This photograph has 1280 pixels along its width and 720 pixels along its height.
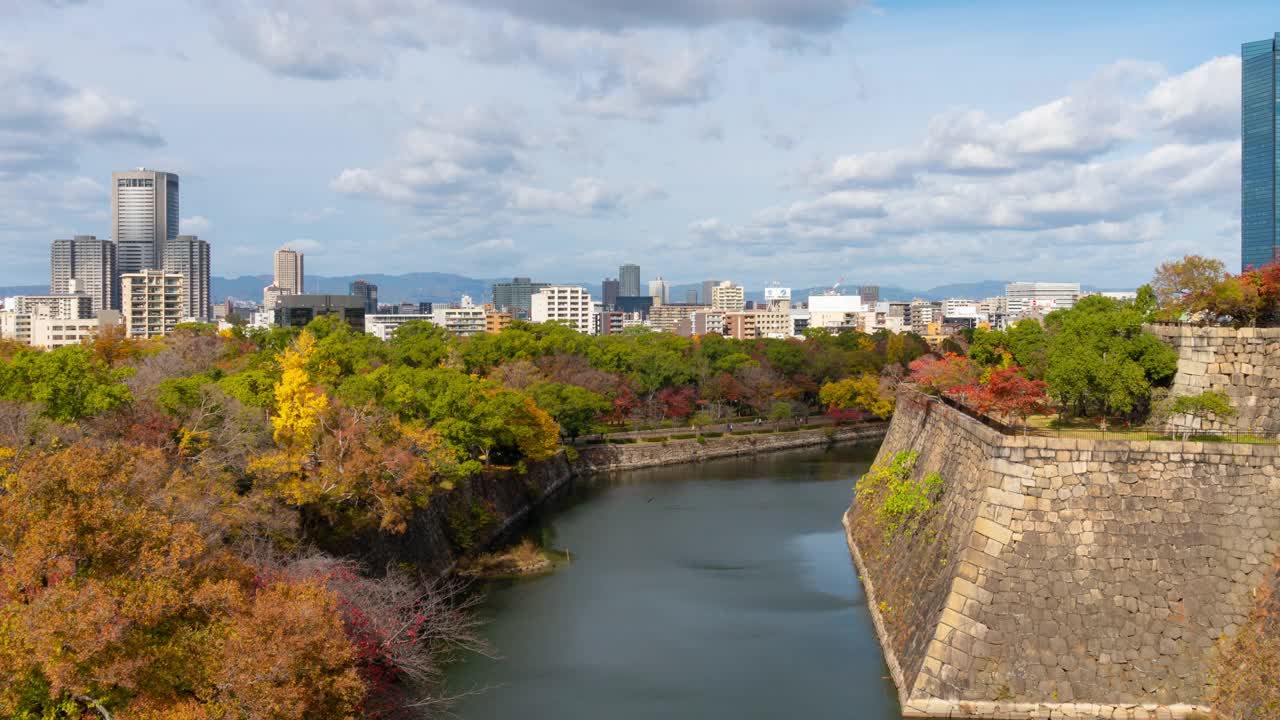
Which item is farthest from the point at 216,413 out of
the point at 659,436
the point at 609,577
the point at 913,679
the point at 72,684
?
the point at 659,436

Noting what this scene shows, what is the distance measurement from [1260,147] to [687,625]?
13052 cm

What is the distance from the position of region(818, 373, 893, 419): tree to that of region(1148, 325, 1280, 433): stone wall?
42743mm

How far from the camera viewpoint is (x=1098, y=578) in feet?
57.6

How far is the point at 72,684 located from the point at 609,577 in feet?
61.2

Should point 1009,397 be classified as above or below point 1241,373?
below

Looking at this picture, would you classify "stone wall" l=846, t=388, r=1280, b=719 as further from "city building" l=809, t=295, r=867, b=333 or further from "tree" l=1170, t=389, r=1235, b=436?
"city building" l=809, t=295, r=867, b=333

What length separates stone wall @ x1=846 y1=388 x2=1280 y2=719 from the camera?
55.6 feet

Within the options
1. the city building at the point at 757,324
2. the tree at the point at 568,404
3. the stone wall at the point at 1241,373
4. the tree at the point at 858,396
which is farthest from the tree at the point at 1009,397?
the city building at the point at 757,324

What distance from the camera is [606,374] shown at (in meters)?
59.3

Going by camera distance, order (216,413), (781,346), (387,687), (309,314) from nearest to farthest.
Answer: (387,687) < (216,413) < (781,346) < (309,314)

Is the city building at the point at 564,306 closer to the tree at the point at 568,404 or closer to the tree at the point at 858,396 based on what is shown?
the tree at the point at 858,396

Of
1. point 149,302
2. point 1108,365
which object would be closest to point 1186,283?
point 1108,365

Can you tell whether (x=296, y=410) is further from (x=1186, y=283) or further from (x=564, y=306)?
(x=564, y=306)

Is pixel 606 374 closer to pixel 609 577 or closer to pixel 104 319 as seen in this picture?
pixel 609 577
